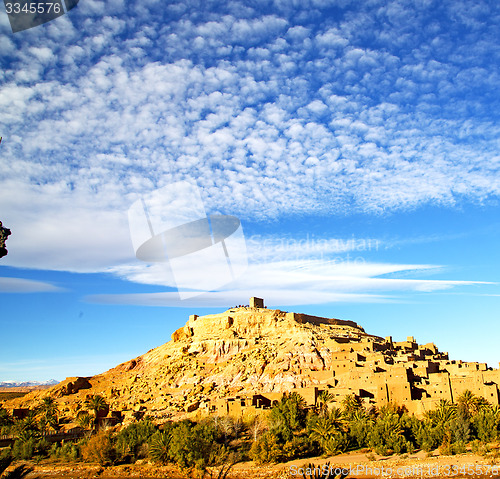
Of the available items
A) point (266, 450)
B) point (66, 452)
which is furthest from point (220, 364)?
point (266, 450)

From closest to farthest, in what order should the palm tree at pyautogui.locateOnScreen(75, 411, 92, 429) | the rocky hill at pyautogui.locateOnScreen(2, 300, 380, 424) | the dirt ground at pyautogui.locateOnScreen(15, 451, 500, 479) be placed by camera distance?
the dirt ground at pyautogui.locateOnScreen(15, 451, 500, 479), the palm tree at pyautogui.locateOnScreen(75, 411, 92, 429), the rocky hill at pyautogui.locateOnScreen(2, 300, 380, 424)

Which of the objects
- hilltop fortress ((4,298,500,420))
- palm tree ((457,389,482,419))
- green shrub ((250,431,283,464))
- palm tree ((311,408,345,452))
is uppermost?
hilltop fortress ((4,298,500,420))

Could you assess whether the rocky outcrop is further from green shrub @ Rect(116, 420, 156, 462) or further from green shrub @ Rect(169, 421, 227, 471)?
green shrub @ Rect(169, 421, 227, 471)

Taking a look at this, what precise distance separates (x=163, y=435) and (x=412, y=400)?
21.9 meters

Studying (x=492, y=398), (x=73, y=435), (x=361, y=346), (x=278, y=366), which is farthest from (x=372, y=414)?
(x=73, y=435)

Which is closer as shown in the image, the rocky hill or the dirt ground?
the dirt ground

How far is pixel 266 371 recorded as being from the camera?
196 ft

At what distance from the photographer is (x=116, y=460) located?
139 feet

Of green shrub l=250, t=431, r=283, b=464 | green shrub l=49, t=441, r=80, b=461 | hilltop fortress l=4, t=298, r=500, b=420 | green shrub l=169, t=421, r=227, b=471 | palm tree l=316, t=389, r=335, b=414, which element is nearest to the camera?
green shrub l=250, t=431, r=283, b=464

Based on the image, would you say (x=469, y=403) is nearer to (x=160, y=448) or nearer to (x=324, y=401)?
(x=324, y=401)

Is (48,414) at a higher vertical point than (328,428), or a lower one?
higher

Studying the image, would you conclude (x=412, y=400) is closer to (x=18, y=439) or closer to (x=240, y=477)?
(x=240, y=477)

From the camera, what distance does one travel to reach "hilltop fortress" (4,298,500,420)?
4200 cm

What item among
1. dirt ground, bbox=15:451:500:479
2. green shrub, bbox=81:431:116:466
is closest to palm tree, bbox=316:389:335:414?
dirt ground, bbox=15:451:500:479
